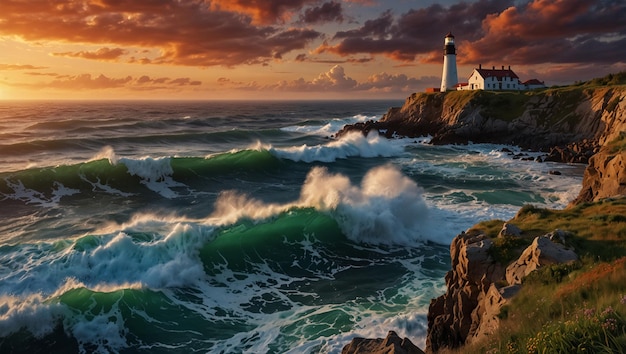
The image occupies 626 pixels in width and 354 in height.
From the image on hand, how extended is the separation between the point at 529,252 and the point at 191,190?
26.2 m

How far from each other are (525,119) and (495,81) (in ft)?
75.4

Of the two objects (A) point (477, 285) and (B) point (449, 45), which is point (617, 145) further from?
(B) point (449, 45)

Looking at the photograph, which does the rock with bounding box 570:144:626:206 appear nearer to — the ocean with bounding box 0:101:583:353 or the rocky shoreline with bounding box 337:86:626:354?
the rocky shoreline with bounding box 337:86:626:354

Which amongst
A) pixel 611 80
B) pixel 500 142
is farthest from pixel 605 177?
pixel 611 80

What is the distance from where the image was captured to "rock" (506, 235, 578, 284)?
8695 mm

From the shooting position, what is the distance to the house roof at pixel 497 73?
72500 mm

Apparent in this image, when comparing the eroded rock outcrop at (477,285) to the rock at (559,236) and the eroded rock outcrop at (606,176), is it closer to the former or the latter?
the rock at (559,236)

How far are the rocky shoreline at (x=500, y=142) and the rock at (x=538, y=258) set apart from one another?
0.02 metres

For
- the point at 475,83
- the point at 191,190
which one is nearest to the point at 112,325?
the point at 191,190

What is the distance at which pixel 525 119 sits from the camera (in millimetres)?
52562

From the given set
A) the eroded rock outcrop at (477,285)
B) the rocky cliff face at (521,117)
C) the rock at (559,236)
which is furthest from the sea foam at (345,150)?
the rock at (559,236)

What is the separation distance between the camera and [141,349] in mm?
12430

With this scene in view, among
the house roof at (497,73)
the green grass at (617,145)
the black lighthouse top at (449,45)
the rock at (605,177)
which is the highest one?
the black lighthouse top at (449,45)

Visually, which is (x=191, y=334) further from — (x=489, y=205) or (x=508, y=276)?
(x=489, y=205)
